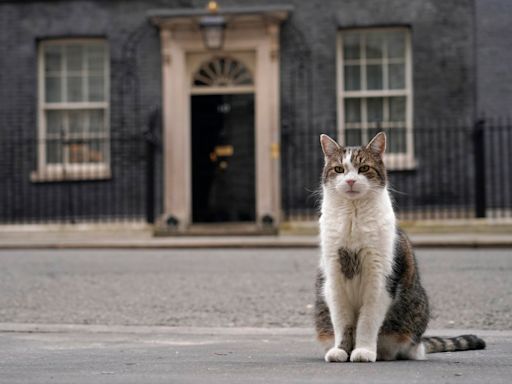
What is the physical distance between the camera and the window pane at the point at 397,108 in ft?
60.7

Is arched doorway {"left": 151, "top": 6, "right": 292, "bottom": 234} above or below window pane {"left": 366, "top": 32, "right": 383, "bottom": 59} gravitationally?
below

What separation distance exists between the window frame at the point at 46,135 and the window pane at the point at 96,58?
90 millimetres

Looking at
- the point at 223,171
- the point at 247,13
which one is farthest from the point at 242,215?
the point at 247,13

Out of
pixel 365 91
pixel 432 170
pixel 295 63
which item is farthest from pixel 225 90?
pixel 432 170

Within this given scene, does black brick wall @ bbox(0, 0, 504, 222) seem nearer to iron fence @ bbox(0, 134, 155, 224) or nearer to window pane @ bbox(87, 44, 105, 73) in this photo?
iron fence @ bbox(0, 134, 155, 224)

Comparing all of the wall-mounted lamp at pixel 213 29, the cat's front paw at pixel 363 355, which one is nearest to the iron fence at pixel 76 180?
the wall-mounted lamp at pixel 213 29

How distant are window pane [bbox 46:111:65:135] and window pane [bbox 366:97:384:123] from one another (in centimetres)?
584

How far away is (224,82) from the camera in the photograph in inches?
735

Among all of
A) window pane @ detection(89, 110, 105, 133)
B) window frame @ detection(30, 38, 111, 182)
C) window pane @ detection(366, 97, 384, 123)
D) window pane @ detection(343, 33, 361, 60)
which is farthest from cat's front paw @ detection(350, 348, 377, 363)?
window pane @ detection(89, 110, 105, 133)

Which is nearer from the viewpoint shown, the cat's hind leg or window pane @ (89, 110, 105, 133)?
the cat's hind leg

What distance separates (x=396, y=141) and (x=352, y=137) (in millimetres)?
813

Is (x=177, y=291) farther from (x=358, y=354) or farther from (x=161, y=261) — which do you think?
(x=358, y=354)

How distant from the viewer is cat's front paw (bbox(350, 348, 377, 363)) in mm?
5277

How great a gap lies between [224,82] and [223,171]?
1678mm
